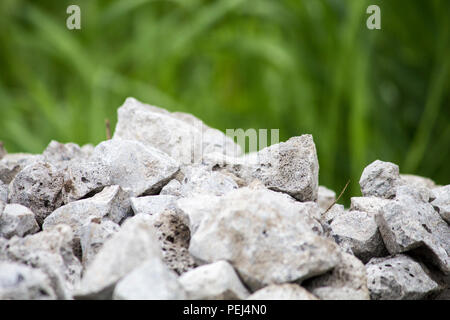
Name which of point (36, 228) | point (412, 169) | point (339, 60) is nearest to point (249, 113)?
point (339, 60)

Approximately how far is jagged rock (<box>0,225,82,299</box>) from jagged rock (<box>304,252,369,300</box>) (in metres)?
0.21

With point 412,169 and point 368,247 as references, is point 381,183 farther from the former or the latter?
point 412,169

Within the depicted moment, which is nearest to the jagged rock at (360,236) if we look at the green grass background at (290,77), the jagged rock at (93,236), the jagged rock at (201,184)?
the jagged rock at (201,184)

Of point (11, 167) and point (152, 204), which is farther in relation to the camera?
point (11, 167)

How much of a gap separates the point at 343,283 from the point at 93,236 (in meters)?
0.23

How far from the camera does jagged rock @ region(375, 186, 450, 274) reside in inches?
23.4

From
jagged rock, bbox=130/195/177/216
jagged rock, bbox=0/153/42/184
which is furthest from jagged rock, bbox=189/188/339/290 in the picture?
jagged rock, bbox=0/153/42/184

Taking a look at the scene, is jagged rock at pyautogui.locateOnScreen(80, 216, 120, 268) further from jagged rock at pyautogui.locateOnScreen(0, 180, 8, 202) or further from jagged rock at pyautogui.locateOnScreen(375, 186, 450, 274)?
jagged rock at pyautogui.locateOnScreen(375, 186, 450, 274)

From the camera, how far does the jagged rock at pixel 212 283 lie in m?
0.50

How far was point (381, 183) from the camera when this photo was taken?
2.38 feet

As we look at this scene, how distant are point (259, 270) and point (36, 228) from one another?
0.82ft

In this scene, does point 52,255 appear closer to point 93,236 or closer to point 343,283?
point 93,236

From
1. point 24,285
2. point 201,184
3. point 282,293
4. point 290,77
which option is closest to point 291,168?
point 201,184

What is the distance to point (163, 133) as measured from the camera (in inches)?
31.2
